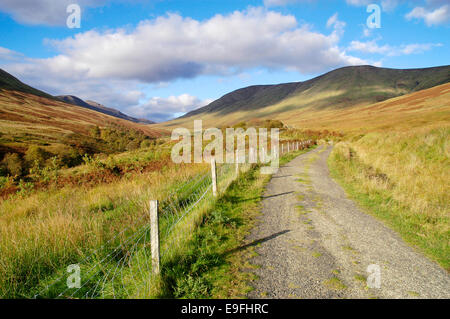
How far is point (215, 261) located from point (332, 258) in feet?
7.59

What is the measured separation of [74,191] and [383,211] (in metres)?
11.1

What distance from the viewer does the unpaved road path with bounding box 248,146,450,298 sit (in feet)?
11.7

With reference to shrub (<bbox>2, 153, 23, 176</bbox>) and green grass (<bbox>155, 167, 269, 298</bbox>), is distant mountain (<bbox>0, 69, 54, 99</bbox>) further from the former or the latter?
green grass (<bbox>155, 167, 269, 298</bbox>)

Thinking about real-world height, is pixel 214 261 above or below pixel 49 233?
below

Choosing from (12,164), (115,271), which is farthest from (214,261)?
(12,164)

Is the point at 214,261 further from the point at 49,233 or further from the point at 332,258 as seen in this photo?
the point at 49,233

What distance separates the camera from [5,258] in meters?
3.61

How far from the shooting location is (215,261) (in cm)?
437

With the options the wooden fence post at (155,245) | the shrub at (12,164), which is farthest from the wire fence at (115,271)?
the shrub at (12,164)

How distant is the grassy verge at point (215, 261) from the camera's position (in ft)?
11.6

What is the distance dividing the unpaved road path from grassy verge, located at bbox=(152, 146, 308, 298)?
26 centimetres

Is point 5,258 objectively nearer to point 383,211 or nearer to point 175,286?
point 175,286

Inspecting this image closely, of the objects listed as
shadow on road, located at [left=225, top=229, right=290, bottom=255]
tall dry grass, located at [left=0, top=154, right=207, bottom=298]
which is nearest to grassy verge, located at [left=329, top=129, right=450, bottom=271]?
shadow on road, located at [left=225, top=229, right=290, bottom=255]
